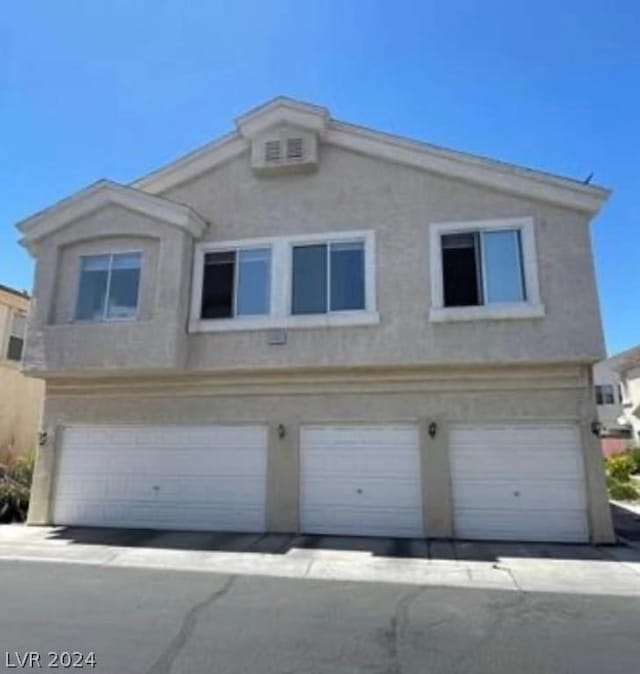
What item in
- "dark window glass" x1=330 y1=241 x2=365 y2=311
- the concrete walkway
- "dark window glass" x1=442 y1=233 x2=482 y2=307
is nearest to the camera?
the concrete walkway

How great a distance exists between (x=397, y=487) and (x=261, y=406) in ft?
11.6

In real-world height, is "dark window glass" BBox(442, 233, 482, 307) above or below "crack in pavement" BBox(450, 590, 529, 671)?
above

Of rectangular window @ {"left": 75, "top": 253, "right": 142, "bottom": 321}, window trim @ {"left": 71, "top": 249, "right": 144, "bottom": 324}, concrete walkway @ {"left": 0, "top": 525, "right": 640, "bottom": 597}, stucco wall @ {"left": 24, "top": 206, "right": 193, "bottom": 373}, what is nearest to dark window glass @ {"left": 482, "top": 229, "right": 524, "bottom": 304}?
concrete walkway @ {"left": 0, "top": 525, "right": 640, "bottom": 597}

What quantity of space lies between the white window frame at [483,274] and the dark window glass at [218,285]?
471 cm

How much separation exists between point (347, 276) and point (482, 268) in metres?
3.00

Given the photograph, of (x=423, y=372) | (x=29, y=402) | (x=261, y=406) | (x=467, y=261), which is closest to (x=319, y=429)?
(x=261, y=406)

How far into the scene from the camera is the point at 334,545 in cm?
1080

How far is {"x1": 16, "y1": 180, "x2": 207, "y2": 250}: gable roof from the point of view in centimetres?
1267

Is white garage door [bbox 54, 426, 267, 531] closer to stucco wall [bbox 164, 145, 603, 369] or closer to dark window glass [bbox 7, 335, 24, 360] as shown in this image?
stucco wall [bbox 164, 145, 603, 369]

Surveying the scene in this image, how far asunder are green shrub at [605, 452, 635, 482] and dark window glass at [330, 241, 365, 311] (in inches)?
597

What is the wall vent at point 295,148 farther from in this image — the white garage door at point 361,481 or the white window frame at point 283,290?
the white garage door at point 361,481

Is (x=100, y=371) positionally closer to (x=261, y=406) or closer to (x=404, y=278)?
(x=261, y=406)

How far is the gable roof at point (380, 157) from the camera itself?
467 inches

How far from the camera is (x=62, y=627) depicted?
6.08 meters
